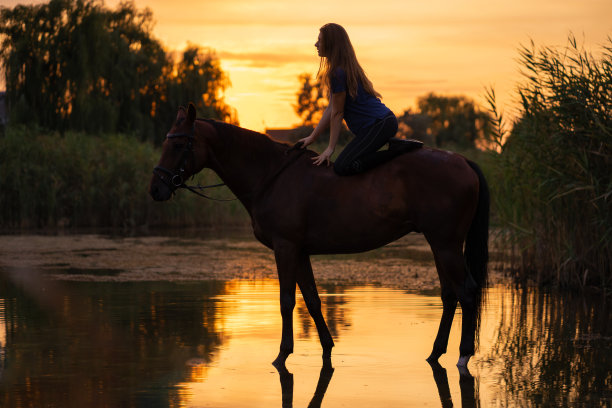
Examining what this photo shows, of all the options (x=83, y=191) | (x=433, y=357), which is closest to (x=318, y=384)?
(x=433, y=357)

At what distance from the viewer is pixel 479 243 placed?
7.70 m

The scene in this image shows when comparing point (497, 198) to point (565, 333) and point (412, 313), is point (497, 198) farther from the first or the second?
point (565, 333)

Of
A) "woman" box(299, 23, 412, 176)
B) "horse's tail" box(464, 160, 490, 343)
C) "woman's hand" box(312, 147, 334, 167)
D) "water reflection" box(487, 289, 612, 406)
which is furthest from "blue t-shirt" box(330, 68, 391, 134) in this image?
"water reflection" box(487, 289, 612, 406)

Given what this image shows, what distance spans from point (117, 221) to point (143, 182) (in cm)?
131

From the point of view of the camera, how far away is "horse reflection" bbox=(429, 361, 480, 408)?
6.11m

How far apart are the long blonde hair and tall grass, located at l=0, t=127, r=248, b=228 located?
19.1m

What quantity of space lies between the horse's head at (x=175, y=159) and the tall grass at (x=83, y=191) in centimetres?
→ 1873

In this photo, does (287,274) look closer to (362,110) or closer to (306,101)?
(362,110)

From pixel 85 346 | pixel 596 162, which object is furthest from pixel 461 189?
pixel 596 162

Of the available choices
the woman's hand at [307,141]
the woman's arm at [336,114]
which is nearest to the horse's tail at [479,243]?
the woman's arm at [336,114]

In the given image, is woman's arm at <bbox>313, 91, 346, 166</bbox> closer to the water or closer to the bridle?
the bridle

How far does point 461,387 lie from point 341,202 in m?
1.84

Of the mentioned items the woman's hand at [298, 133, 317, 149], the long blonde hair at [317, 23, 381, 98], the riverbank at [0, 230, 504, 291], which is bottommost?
the riverbank at [0, 230, 504, 291]

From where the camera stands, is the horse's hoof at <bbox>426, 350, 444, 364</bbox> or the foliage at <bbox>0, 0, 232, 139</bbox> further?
the foliage at <bbox>0, 0, 232, 139</bbox>
